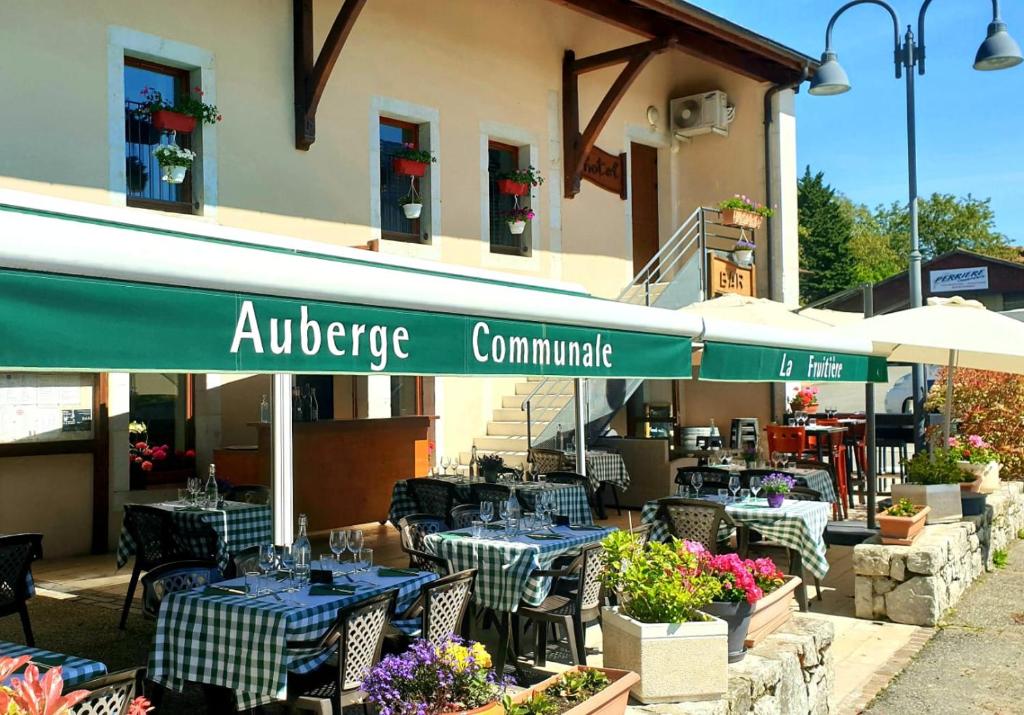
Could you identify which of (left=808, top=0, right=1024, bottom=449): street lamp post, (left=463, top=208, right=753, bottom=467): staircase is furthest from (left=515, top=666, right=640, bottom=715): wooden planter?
(left=808, top=0, right=1024, bottom=449): street lamp post

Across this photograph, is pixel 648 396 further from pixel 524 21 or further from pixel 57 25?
pixel 57 25

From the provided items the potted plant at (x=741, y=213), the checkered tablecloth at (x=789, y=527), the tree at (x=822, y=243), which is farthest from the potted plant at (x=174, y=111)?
the tree at (x=822, y=243)

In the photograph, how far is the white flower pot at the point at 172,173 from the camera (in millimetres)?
10398

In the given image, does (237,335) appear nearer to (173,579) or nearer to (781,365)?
(173,579)

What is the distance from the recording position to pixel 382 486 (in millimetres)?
11734

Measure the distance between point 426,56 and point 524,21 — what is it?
2349 millimetres

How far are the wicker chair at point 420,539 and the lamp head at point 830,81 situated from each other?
26.0ft

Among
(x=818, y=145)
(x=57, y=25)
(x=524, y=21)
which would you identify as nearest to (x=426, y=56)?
(x=524, y=21)

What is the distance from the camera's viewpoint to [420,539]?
6.46 meters

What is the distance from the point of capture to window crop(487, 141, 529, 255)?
14891 mm

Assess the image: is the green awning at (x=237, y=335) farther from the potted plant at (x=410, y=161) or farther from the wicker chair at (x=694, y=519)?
the potted plant at (x=410, y=161)

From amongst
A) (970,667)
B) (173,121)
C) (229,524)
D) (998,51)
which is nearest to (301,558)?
(229,524)

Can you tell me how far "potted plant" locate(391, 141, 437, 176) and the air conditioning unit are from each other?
22.2 ft

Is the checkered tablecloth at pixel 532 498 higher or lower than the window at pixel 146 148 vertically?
lower
